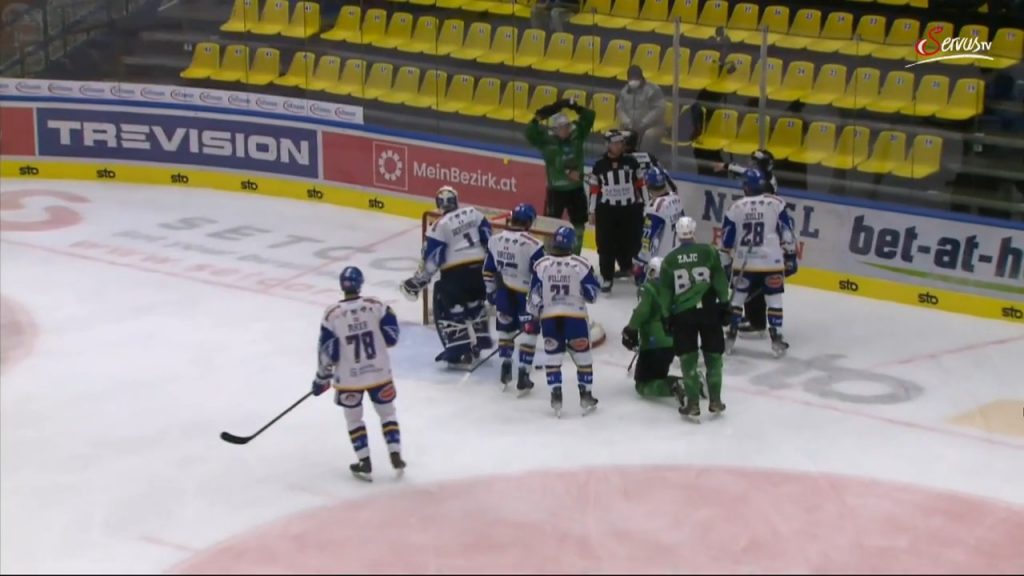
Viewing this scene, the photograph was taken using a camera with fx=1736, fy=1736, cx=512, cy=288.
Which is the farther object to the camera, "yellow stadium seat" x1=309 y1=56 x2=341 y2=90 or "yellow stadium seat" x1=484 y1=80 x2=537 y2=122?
"yellow stadium seat" x1=309 y1=56 x2=341 y2=90

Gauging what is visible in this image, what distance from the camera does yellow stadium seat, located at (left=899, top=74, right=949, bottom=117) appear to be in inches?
627

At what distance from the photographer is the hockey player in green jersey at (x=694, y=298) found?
12.3 m

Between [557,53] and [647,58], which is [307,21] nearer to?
[557,53]

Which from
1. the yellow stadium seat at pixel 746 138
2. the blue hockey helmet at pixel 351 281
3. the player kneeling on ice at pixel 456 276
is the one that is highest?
the yellow stadium seat at pixel 746 138

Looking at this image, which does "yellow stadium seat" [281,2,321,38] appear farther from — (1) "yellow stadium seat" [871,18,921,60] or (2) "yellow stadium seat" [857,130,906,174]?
(2) "yellow stadium seat" [857,130,906,174]

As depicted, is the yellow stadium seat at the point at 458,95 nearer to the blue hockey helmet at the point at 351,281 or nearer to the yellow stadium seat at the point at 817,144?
the yellow stadium seat at the point at 817,144

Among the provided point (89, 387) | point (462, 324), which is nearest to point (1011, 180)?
point (462, 324)

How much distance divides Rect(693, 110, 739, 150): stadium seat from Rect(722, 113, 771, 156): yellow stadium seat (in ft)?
0.17

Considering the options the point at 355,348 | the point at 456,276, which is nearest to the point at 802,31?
the point at 456,276

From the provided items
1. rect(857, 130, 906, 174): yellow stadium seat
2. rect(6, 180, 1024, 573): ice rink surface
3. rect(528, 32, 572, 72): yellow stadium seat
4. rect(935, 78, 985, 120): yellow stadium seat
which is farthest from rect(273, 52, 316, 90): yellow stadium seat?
rect(935, 78, 985, 120): yellow stadium seat

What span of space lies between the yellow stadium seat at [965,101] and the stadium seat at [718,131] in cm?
195

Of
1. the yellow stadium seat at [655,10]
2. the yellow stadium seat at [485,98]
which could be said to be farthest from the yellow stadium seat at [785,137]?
the yellow stadium seat at [485,98]

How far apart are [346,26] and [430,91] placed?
5.51 feet

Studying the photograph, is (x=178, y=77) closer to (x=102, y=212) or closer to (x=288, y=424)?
(x=102, y=212)
